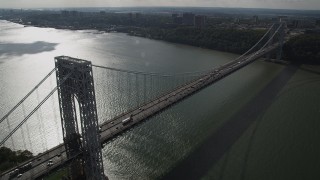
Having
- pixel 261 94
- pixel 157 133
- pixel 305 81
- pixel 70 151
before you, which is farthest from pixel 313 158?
pixel 305 81

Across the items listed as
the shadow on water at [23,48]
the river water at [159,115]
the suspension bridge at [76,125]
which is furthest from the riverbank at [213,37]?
the suspension bridge at [76,125]

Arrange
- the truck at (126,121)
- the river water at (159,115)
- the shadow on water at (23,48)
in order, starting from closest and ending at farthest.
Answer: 1. the truck at (126,121)
2. the river water at (159,115)
3. the shadow on water at (23,48)

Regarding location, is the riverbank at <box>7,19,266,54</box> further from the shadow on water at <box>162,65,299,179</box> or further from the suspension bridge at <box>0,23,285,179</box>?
the suspension bridge at <box>0,23,285,179</box>

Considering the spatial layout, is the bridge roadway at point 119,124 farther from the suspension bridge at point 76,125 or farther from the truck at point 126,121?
the truck at point 126,121

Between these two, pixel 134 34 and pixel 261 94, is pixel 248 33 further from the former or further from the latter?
pixel 134 34

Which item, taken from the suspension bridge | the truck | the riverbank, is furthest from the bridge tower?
the riverbank

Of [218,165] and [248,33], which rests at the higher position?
[248,33]
